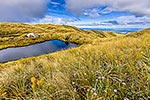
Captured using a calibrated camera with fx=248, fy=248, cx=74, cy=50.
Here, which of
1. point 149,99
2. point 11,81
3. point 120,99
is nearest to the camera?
point 149,99

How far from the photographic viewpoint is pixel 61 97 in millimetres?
3510

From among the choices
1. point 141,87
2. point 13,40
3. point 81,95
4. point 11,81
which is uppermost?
point 141,87

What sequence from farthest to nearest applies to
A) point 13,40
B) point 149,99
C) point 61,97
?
point 13,40
point 61,97
point 149,99

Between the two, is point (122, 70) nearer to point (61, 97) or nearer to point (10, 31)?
point (61, 97)

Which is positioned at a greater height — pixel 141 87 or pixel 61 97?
pixel 141 87

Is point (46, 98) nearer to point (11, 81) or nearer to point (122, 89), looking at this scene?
point (122, 89)

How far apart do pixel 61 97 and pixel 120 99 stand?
83cm

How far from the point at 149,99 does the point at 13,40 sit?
9557 centimetres

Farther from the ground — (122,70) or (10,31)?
(122,70)

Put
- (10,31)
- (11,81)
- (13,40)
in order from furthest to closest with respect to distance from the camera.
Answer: (10,31)
(13,40)
(11,81)

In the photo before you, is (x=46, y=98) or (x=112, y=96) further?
(x=46, y=98)

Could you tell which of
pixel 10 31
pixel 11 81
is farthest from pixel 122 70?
pixel 10 31

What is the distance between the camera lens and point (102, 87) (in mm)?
3404

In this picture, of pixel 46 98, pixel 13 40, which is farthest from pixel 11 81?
pixel 13 40
